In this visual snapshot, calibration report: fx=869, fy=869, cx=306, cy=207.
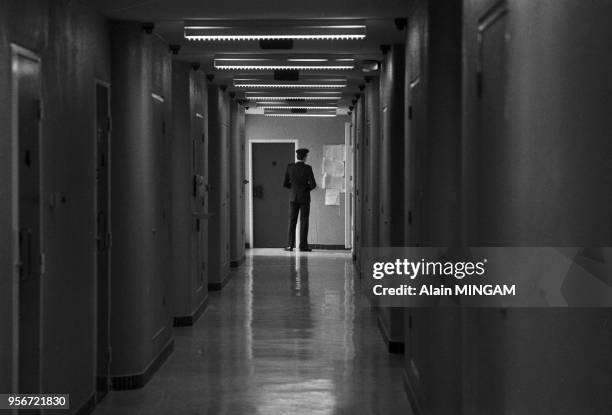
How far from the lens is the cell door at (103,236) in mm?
6156

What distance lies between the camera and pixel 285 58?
8352 mm

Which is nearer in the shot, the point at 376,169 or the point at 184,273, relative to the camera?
the point at 184,273

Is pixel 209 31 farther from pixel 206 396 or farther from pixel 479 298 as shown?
pixel 479 298

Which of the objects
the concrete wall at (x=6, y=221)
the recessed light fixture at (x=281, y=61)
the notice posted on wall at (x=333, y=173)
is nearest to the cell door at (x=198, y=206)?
the recessed light fixture at (x=281, y=61)

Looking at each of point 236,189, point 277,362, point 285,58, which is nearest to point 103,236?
point 277,362

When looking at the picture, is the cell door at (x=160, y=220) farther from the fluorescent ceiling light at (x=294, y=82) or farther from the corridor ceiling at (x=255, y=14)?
the fluorescent ceiling light at (x=294, y=82)

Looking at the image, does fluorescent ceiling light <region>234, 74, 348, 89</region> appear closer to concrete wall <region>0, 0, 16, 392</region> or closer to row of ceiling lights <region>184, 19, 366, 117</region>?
row of ceiling lights <region>184, 19, 366, 117</region>

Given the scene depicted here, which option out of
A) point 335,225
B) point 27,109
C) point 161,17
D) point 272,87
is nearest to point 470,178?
point 27,109

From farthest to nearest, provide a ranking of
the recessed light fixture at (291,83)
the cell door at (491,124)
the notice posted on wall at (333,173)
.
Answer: the notice posted on wall at (333,173)
the recessed light fixture at (291,83)
the cell door at (491,124)

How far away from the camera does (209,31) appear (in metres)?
6.79

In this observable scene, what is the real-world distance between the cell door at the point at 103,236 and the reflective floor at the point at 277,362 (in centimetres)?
24

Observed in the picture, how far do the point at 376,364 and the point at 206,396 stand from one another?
1.68m

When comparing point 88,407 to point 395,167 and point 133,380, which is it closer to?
point 133,380

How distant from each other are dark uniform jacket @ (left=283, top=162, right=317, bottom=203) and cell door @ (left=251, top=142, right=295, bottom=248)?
1.61m
